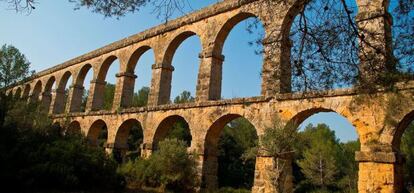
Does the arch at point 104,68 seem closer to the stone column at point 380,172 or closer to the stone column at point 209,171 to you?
the stone column at point 209,171

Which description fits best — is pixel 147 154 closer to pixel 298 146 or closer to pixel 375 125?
pixel 298 146

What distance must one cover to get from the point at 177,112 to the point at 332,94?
231 inches

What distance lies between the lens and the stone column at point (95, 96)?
1894 centimetres

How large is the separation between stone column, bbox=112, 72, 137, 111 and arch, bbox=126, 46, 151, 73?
0.84 ft

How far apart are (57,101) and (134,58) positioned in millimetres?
8224

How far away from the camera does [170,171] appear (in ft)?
40.1

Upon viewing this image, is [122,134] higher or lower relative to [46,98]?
lower

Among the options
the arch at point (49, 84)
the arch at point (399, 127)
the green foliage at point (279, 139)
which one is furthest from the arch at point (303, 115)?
the arch at point (49, 84)

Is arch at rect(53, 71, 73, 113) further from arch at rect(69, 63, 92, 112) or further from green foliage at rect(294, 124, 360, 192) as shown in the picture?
green foliage at rect(294, 124, 360, 192)

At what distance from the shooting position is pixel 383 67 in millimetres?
5438

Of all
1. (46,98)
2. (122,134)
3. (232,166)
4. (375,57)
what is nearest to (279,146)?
(375,57)

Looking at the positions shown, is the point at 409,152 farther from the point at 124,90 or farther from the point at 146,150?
the point at 124,90

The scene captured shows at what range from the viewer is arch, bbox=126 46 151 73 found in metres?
17.3

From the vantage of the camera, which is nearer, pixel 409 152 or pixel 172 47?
pixel 172 47
